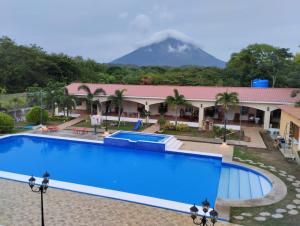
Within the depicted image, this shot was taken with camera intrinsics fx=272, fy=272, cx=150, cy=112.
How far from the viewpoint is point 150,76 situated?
5041 cm

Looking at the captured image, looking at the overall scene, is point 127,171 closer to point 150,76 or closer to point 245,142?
point 245,142

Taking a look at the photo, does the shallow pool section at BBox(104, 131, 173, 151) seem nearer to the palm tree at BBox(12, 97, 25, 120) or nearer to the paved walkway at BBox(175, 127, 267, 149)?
the paved walkway at BBox(175, 127, 267, 149)

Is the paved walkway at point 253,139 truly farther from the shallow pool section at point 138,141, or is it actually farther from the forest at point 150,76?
the forest at point 150,76

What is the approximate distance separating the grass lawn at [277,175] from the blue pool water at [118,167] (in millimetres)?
1985

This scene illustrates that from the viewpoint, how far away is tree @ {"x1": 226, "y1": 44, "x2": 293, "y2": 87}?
39594 mm

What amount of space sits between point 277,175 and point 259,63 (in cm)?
3312

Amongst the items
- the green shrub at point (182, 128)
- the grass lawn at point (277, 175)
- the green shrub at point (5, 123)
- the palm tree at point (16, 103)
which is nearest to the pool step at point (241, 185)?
the grass lawn at point (277, 175)

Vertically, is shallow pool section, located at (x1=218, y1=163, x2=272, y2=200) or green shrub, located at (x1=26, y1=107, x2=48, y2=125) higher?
green shrub, located at (x1=26, y1=107, x2=48, y2=125)

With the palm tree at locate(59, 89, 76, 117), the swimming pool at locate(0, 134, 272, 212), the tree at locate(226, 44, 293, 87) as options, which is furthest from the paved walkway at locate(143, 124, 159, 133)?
the tree at locate(226, 44, 293, 87)

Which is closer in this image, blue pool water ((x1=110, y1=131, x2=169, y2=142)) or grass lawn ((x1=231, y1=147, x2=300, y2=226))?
grass lawn ((x1=231, y1=147, x2=300, y2=226))

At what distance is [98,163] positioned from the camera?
16.0m

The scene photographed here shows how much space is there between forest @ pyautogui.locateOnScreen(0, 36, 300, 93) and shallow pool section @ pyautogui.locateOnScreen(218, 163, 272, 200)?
27.5 m

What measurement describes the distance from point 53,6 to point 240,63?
100 feet

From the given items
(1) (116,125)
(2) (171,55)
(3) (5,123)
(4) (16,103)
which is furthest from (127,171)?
(2) (171,55)
